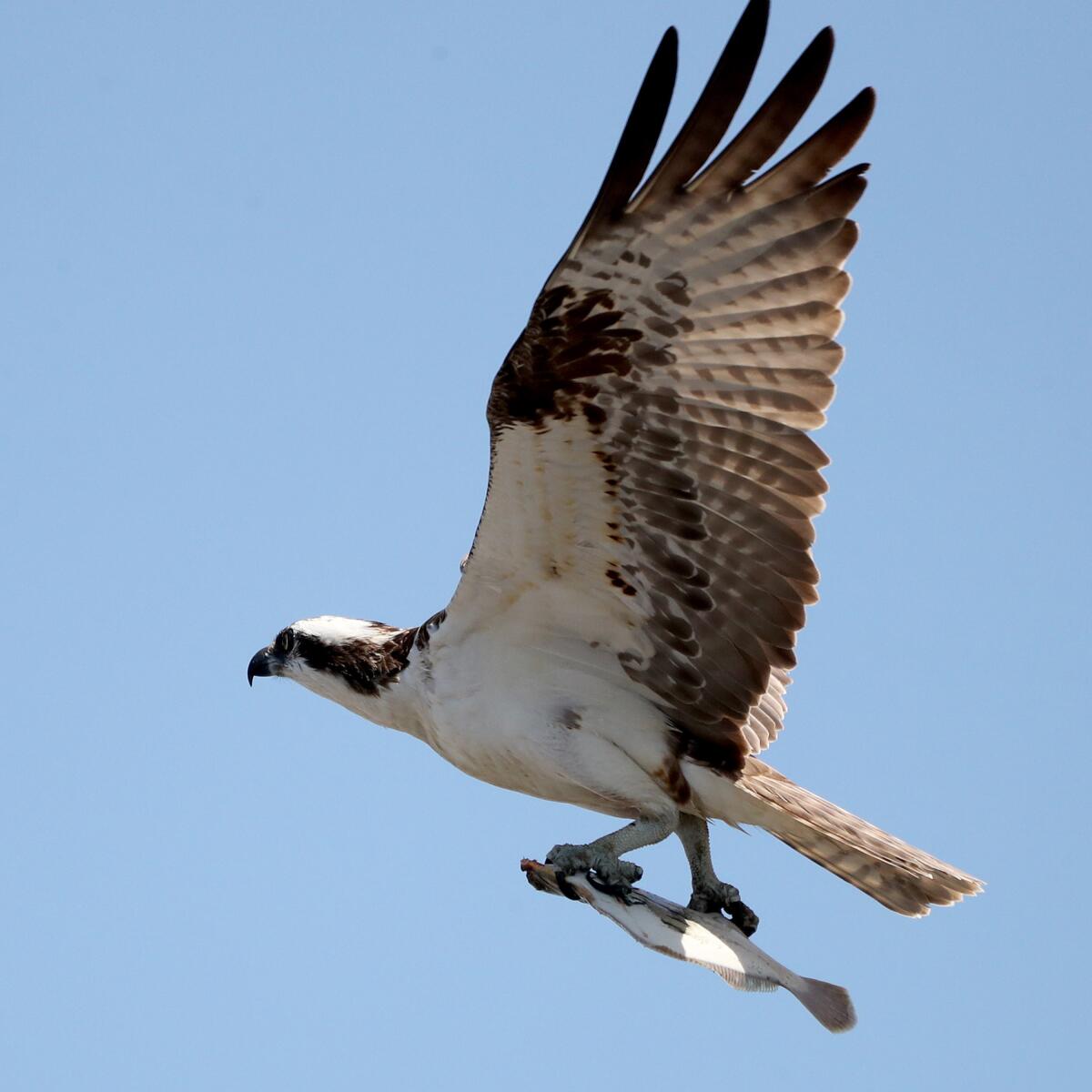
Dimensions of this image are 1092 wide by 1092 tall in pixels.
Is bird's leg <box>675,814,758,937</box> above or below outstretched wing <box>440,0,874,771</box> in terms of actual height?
below

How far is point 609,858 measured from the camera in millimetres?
6996

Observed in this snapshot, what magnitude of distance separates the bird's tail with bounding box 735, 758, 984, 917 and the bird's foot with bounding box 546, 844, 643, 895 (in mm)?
540

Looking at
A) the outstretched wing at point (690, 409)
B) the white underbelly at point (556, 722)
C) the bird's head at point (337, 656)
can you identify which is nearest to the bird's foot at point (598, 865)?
the white underbelly at point (556, 722)

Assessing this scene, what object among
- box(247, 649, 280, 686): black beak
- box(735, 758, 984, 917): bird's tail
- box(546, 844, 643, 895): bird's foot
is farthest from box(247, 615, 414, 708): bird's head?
box(735, 758, 984, 917): bird's tail

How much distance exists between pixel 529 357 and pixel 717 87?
1.07m

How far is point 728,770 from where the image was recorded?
7121 mm

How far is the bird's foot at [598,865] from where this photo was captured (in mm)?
6930

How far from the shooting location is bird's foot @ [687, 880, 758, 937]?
7.23m

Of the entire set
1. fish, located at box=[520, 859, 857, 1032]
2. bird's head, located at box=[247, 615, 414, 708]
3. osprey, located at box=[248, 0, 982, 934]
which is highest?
osprey, located at box=[248, 0, 982, 934]

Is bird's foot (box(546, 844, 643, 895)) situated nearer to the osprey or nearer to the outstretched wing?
the osprey

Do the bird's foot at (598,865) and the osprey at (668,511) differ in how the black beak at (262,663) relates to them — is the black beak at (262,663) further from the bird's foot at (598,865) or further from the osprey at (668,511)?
the bird's foot at (598,865)

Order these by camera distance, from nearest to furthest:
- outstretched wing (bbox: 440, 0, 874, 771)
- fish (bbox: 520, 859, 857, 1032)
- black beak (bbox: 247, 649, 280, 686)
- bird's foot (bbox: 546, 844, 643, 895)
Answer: outstretched wing (bbox: 440, 0, 874, 771) → fish (bbox: 520, 859, 857, 1032) → bird's foot (bbox: 546, 844, 643, 895) → black beak (bbox: 247, 649, 280, 686)

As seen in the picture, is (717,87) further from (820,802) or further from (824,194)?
(820,802)

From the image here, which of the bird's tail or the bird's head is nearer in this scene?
the bird's tail
